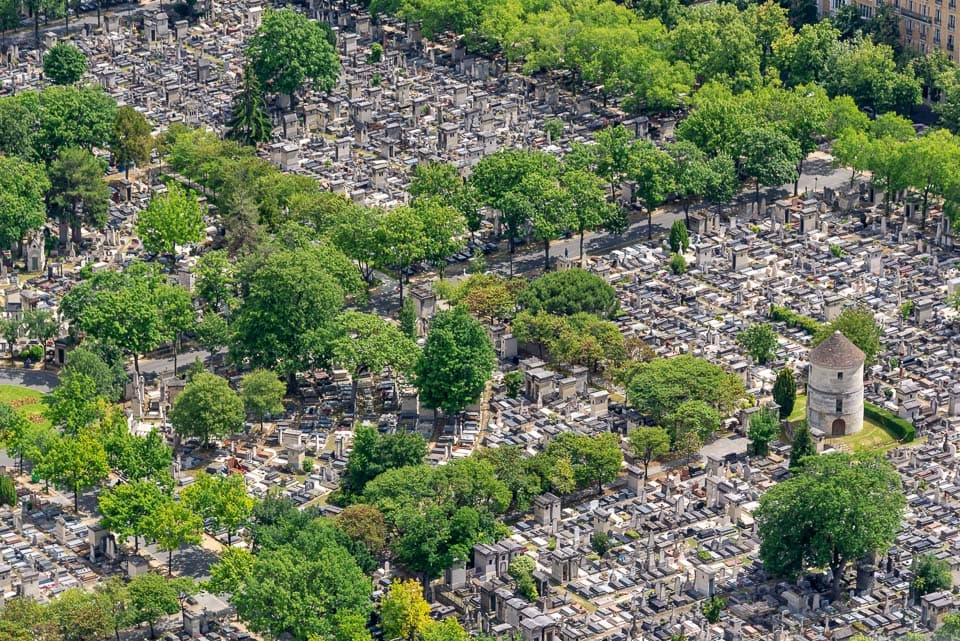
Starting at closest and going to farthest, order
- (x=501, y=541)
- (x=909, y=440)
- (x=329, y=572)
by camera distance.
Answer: (x=329, y=572) < (x=501, y=541) < (x=909, y=440)

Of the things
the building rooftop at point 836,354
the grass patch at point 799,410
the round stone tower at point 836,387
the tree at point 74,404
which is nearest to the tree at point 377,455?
the tree at point 74,404

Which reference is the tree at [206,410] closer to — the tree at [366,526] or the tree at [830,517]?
the tree at [366,526]

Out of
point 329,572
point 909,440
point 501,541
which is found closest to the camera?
point 329,572

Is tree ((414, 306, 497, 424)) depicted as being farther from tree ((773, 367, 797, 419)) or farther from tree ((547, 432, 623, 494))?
tree ((773, 367, 797, 419))

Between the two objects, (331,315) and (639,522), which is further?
(331,315)

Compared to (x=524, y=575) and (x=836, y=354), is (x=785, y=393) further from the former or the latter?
(x=524, y=575)

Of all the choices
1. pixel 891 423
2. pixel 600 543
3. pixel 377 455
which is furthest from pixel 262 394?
pixel 891 423

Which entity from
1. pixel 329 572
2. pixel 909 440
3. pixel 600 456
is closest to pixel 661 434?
pixel 600 456

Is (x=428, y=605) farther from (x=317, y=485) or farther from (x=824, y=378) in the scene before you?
(x=824, y=378)
